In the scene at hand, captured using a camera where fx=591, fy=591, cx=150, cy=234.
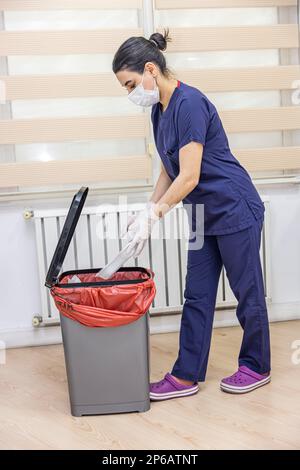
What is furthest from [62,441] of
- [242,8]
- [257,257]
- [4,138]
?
[242,8]

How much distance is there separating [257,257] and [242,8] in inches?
57.0

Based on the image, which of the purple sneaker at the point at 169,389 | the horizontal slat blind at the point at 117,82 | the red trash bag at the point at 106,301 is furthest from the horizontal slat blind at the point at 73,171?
the purple sneaker at the point at 169,389

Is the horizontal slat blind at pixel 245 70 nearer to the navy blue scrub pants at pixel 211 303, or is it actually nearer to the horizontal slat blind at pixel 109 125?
the horizontal slat blind at pixel 109 125

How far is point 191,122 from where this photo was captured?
→ 1987mm

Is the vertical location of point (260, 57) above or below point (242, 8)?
below

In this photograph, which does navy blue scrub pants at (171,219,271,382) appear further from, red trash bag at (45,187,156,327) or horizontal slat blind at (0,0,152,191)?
horizontal slat blind at (0,0,152,191)

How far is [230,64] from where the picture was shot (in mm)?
2990

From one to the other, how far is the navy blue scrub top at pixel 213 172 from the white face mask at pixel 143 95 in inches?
2.3

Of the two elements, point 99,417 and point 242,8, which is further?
point 242,8

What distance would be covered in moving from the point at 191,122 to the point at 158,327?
1.37 metres

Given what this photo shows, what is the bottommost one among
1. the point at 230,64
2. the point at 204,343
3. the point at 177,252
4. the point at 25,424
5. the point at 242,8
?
the point at 25,424

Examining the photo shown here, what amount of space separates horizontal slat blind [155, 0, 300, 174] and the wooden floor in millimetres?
1007

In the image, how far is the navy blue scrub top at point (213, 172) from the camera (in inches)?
81.3

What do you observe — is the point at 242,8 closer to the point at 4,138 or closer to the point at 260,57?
the point at 260,57
